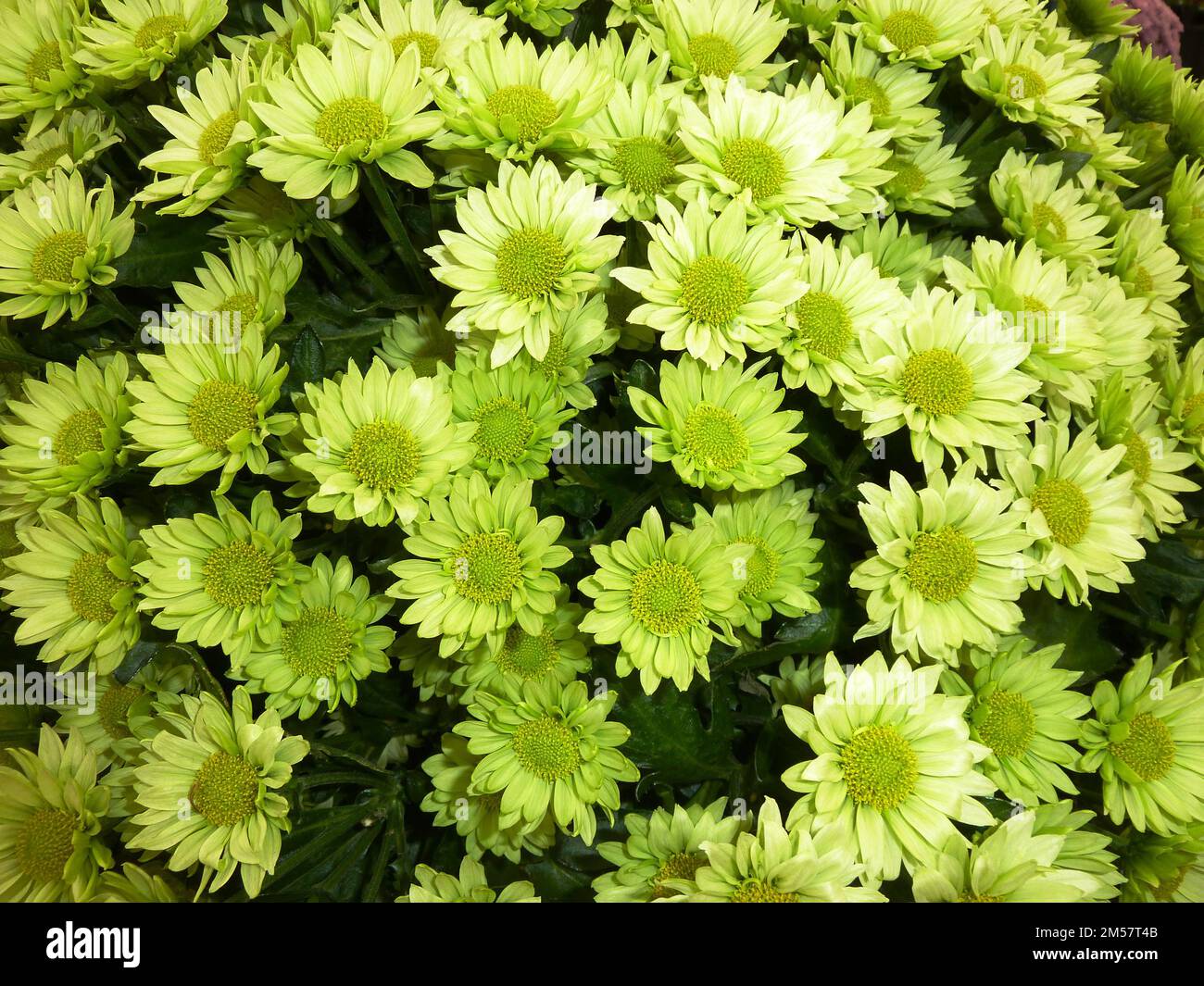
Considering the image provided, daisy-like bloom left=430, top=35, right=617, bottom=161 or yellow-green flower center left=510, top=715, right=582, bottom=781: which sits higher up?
daisy-like bloom left=430, top=35, right=617, bottom=161

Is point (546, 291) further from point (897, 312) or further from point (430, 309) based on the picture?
point (897, 312)

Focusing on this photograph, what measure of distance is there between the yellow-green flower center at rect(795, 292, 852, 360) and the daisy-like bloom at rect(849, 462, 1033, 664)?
16 cm

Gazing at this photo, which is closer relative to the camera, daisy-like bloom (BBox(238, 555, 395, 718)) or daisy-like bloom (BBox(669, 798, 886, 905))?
daisy-like bloom (BBox(669, 798, 886, 905))

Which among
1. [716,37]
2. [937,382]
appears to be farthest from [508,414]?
[716,37]

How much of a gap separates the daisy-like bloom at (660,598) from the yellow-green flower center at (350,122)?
0.51 m

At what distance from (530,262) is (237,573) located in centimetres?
44

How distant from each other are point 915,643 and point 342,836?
685mm

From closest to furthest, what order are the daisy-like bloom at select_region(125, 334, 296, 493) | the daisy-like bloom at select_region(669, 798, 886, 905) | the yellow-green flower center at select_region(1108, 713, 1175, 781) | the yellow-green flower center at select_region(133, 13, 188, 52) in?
1. the daisy-like bloom at select_region(669, 798, 886, 905)
2. the daisy-like bloom at select_region(125, 334, 296, 493)
3. the yellow-green flower center at select_region(1108, 713, 1175, 781)
4. the yellow-green flower center at select_region(133, 13, 188, 52)

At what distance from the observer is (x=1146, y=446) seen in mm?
1120

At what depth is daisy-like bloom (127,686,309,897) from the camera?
86cm

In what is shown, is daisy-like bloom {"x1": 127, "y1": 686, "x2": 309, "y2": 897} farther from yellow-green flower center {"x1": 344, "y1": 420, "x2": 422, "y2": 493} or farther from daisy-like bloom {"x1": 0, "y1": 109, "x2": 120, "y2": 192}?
daisy-like bloom {"x1": 0, "y1": 109, "x2": 120, "y2": 192}

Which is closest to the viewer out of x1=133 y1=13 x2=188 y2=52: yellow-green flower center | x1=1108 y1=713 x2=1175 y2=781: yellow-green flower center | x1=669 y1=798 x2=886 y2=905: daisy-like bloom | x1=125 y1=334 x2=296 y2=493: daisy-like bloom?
x1=669 y1=798 x2=886 y2=905: daisy-like bloom

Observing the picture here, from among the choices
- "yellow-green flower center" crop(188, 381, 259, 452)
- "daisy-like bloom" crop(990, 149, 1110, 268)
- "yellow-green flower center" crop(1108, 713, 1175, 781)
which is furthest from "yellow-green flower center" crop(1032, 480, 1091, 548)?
"yellow-green flower center" crop(188, 381, 259, 452)

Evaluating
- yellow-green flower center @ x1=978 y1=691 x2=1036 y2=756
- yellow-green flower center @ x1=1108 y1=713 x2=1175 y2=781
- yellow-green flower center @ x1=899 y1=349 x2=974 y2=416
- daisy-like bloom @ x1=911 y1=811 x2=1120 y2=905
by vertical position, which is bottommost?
daisy-like bloom @ x1=911 y1=811 x2=1120 y2=905
